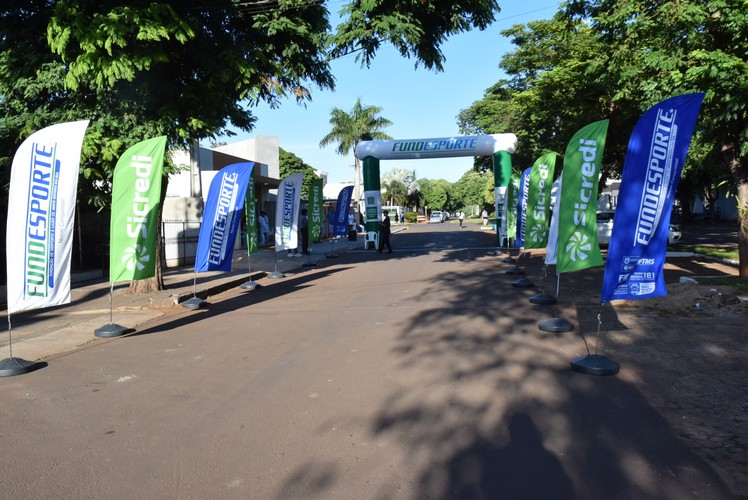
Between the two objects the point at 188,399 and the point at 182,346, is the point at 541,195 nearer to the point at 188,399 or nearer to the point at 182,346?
the point at 182,346

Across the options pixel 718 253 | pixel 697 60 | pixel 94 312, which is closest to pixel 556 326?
pixel 697 60

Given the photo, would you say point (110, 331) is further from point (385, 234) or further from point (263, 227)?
point (263, 227)

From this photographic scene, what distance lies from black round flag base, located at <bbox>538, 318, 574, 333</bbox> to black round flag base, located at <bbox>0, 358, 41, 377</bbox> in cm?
657

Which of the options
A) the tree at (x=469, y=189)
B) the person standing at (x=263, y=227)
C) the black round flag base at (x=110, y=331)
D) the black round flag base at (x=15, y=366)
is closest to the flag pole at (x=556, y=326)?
the black round flag base at (x=110, y=331)

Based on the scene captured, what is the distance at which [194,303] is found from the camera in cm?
1143

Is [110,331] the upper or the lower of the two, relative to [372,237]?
lower

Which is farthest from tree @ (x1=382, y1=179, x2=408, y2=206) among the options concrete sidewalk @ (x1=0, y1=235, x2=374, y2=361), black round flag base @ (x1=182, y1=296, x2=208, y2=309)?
black round flag base @ (x1=182, y1=296, x2=208, y2=309)

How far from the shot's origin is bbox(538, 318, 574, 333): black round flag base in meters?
7.98

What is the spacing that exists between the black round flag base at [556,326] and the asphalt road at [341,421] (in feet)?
0.75

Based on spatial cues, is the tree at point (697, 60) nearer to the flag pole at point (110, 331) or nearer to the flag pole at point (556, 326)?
the flag pole at point (556, 326)

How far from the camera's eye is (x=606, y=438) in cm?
436

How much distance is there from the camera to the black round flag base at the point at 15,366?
21.9 ft

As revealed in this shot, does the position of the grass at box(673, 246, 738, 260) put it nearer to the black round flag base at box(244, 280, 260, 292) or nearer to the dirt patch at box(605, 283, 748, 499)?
the dirt patch at box(605, 283, 748, 499)

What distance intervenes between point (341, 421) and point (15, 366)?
4393 mm
